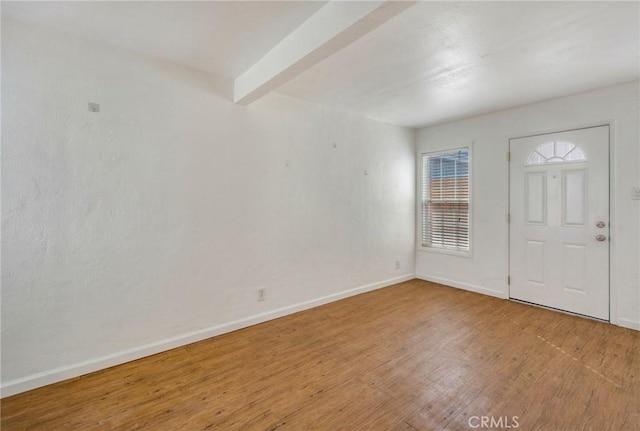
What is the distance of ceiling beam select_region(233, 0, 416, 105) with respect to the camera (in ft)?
5.26

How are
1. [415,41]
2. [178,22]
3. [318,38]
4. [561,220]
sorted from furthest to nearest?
[561,220], [415,41], [178,22], [318,38]

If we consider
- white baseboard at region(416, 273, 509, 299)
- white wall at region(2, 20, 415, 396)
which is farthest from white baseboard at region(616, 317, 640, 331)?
white wall at region(2, 20, 415, 396)

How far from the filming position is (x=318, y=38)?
193 cm

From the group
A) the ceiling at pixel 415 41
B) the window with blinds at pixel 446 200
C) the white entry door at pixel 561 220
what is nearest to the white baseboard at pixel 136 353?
the window with blinds at pixel 446 200

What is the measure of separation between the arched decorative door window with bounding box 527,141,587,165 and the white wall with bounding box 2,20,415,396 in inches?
102

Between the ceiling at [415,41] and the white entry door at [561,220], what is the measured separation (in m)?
0.68

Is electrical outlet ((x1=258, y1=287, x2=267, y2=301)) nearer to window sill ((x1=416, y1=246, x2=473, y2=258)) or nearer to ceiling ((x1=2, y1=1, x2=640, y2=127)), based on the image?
ceiling ((x1=2, y1=1, x2=640, y2=127))

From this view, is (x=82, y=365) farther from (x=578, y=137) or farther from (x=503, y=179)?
(x=578, y=137)

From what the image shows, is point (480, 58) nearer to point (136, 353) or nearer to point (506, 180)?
point (506, 180)

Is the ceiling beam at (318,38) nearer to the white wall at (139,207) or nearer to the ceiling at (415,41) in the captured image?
the ceiling at (415,41)

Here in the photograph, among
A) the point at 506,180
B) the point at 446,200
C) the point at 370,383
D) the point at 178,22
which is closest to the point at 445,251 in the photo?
the point at 446,200

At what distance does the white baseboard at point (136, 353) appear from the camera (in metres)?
2.07

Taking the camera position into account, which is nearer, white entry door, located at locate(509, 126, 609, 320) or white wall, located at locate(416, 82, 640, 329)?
white wall, located at locate(416, 82, 640, 329)

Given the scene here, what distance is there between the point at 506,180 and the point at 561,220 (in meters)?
0.80
